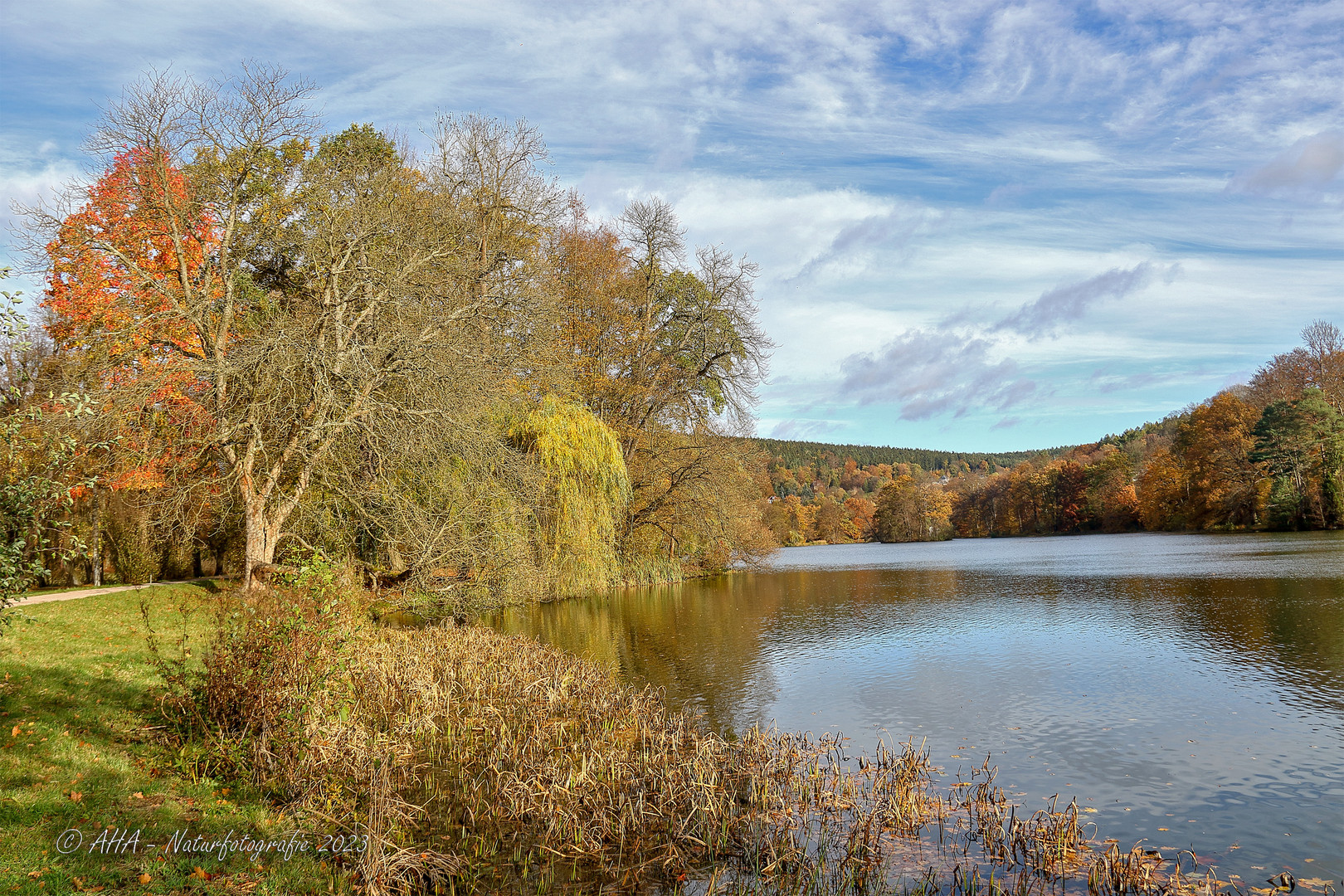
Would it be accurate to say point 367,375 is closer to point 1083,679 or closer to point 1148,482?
point 1083,679

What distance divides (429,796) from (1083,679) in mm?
10689

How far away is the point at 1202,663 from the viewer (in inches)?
526

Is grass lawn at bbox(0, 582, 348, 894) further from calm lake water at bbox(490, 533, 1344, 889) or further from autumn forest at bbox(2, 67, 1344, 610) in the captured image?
calm lake water at bbox(490, 533, 1344, 889)

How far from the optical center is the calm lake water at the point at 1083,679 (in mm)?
7414

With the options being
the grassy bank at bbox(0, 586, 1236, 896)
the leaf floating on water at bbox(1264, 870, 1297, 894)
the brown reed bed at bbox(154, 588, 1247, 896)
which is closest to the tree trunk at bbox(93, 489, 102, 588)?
the grassy bank at bbox(0, 586, 1236, 896)

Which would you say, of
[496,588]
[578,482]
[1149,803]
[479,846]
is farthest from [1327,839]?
[578,482]

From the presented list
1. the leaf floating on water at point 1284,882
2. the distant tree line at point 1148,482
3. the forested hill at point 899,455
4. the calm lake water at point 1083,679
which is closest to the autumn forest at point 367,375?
the calm lake water at point 1083,679

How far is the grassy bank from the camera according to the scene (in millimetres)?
5602

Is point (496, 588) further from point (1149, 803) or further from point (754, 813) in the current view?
point (1149, 803)

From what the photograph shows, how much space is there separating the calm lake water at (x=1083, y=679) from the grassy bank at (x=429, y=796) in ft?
3.74

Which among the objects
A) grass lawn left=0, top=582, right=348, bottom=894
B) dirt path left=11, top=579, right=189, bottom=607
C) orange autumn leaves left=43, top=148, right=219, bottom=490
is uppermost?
orange autumn leaves left=43, top=148, right=219, bottom=490

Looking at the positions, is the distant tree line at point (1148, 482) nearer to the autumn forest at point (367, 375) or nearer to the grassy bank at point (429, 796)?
the autumn forest at point (367, 375)

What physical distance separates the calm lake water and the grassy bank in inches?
44.9

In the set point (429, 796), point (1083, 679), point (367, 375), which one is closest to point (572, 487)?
point (367, 375)
